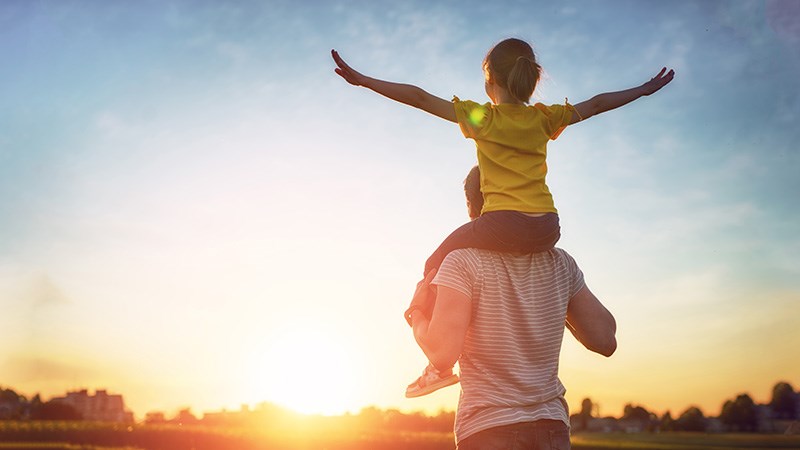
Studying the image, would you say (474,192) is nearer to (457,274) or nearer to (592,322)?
(457,274)

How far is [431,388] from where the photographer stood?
2.74m

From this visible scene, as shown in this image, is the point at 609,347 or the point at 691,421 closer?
the point at 609,347

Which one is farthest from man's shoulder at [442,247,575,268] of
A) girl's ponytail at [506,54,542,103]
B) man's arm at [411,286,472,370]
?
girl's ponytail at [506,54,542,103]

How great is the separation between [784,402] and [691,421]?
579 inches

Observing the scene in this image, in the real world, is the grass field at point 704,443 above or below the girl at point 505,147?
below

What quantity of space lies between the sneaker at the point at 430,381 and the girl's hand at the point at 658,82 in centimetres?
162

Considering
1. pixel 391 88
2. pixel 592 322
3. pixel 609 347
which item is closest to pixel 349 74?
pixel 391 88

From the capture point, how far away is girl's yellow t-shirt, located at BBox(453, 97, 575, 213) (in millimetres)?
2797

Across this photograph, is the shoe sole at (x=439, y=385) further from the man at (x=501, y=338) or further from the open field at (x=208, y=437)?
the open field at (x=208, y=437)

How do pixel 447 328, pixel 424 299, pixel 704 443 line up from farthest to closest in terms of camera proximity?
pixel 704 443
pixel 424 299
pixel 447 328

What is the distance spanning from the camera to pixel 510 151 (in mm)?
2863

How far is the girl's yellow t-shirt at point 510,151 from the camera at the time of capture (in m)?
2.80

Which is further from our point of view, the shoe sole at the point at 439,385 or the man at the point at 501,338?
the shoe sole at the point at 439,385

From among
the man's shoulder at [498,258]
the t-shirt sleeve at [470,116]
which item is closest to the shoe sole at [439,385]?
the man's shoulder at [498,258]
